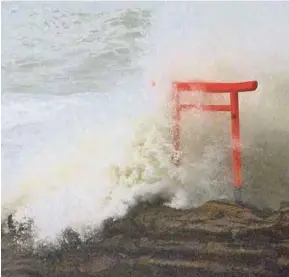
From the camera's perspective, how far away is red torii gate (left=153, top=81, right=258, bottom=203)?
205 centimetres

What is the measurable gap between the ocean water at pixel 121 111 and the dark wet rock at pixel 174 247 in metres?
0.05

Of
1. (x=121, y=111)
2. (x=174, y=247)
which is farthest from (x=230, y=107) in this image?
(x=174, y=247)

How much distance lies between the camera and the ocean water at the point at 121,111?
2.05m

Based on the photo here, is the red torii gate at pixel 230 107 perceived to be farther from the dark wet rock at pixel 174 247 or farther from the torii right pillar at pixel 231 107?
the dark wet rock at pixel 174 247

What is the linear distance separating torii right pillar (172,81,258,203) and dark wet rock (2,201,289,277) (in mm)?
106

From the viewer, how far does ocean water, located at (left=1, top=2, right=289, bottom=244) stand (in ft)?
6.74

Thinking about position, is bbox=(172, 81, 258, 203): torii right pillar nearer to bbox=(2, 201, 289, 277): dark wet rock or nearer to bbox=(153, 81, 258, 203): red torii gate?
bbox=(153, 81, 258, 203): red torii gate

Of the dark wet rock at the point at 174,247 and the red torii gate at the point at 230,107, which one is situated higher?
the red torii gate at the point at 230,107

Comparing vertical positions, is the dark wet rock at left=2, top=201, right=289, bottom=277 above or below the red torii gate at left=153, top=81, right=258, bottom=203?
below

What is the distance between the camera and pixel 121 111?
82.0 inches

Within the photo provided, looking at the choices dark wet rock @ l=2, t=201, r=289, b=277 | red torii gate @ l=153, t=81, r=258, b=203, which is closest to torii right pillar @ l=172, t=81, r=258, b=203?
red torii gate @ l=153, t=81, r=258, b=203

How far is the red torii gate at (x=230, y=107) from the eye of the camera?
2.05 m

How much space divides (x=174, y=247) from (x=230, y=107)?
50 cm

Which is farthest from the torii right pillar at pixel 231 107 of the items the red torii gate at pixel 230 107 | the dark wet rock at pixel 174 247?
the dark wet rock at pixel 174 247
